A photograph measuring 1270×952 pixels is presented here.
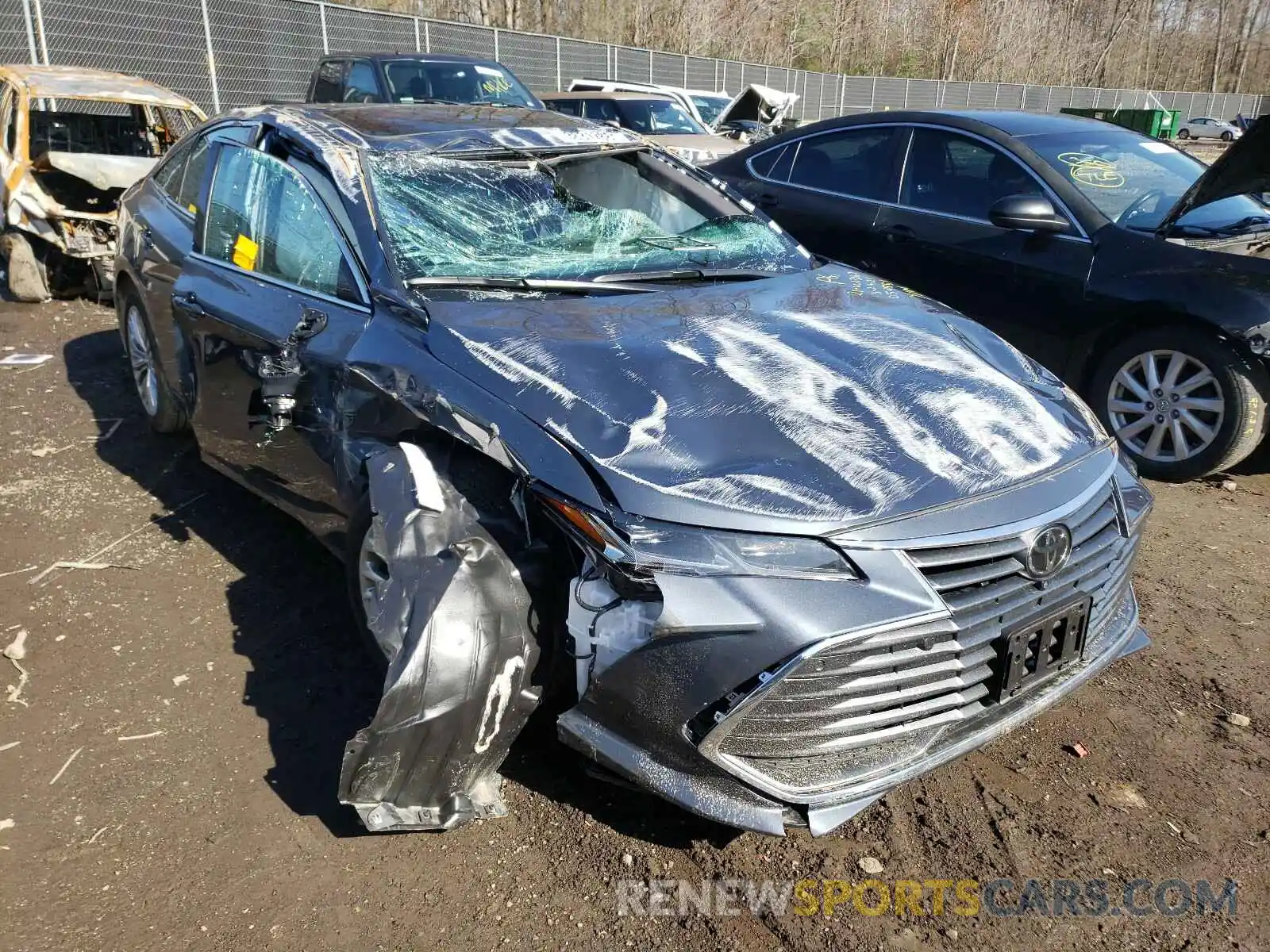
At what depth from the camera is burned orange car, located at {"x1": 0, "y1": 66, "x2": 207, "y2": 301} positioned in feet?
25.5

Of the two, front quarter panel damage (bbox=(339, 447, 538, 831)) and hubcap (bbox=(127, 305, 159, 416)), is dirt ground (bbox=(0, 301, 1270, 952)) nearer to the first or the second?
front quarter panel damage (bbox=(339, 447, 538, 831))

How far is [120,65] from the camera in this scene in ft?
44.1

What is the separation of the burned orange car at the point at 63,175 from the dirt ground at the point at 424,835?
4.92 m

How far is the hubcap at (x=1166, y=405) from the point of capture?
14.9ft

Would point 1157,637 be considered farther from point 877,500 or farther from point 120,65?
point 120,65

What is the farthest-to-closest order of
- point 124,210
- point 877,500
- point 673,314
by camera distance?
point 124,210 < point 673,314 < point 877,500

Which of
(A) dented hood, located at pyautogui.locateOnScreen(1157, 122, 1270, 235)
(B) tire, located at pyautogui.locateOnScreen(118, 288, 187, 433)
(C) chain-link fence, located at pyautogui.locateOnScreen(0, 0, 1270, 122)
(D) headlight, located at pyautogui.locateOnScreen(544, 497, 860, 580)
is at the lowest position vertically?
(B) tire, located at pyautogui.locateOnScreen(118, 288, 187, 433)

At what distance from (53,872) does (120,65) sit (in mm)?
13987

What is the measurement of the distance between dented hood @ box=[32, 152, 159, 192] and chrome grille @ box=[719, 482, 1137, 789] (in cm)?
753

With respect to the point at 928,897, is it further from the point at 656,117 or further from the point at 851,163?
the point at 656,117

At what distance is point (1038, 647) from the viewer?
2.35 m

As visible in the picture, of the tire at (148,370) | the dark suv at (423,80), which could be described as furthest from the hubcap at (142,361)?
the dark suv at (423,80)

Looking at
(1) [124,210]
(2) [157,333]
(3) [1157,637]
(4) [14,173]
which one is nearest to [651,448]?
(3) [1157,637]

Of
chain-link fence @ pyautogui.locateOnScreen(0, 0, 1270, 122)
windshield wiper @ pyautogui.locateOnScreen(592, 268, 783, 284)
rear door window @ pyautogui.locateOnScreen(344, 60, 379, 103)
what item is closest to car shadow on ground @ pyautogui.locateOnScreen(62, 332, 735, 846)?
windshield wiper @ pyautogui.locateOnScreen(592, 268, 783, 284)
